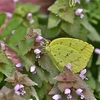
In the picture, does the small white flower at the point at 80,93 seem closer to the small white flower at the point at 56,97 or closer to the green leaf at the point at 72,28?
the small white flower at the point at 56,97

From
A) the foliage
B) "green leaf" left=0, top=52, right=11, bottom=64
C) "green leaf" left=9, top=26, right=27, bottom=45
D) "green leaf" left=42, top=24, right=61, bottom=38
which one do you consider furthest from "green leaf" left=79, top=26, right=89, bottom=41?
"green leaf" left=0, top=52, right=11, bottom=64

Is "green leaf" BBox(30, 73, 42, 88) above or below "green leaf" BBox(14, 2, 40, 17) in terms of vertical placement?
below

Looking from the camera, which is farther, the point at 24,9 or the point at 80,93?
the point at 24,9

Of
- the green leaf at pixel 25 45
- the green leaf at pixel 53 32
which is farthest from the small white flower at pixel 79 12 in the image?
the green leaf at pixel 25 45

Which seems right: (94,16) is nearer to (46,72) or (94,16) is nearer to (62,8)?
(62,8)

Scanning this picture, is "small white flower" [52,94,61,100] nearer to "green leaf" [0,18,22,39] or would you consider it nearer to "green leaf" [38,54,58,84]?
"green leaf" [38,54,58,84]

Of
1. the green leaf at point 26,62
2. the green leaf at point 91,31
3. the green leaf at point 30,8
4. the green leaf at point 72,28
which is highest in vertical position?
the green leaf at point 26,62

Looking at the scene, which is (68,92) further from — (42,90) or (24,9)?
(24,9)

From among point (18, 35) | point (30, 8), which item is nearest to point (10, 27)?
point (18, 35)
